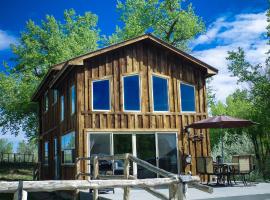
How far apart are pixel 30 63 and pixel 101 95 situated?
77.6ft

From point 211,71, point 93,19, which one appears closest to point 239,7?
point 93,19

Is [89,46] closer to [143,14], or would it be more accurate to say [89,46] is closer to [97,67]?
[143,14]

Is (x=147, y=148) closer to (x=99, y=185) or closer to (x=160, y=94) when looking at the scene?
(x=160, y=94)

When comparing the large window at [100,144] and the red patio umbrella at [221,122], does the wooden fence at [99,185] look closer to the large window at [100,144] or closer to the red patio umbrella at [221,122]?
the red patio umbrella at [221,122]

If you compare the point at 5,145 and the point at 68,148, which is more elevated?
the point at 5,145

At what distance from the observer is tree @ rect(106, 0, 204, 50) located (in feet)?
117

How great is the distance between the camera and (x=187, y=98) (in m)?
16.6

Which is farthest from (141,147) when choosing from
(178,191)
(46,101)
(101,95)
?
(46,101)

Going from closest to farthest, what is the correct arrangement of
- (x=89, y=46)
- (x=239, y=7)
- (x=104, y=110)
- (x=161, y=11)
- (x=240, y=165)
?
1. (x=240, y=165)
2. (x=104, y=110)
3. (x=161, y=11)
4. (x=89, y=46)
5. (x=239, y=7)

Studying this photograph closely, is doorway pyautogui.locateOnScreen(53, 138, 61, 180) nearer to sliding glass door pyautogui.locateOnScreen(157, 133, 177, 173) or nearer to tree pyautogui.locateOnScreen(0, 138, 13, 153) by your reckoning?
sliding glass door pyautogui.locateOnScreen(157, 133, 177, 173)

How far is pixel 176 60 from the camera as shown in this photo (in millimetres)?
16781

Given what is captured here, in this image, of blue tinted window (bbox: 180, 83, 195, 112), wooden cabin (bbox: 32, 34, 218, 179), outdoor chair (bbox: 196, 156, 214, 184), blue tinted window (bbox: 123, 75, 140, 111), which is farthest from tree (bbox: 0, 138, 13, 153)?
outdoor chair (bbox: 196, 156, 214, 184)

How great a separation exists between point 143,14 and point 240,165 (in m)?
26.4

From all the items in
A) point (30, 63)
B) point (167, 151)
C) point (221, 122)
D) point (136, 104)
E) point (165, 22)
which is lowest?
point (167, 151)
